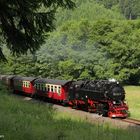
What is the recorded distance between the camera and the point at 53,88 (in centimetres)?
3616

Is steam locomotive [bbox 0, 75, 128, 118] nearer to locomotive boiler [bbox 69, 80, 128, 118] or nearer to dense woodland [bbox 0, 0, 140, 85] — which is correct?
locomotive boiler [bbox 69, 80, 128, 118]

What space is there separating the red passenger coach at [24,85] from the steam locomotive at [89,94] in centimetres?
137

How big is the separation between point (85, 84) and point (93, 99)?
2310 millimetres

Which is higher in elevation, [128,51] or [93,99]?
[128,51]

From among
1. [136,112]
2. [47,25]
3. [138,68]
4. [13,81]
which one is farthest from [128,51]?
[47,25]

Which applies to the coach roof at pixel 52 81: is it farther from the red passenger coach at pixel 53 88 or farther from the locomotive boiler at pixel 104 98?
the locomotive boiler at pixel 104 98

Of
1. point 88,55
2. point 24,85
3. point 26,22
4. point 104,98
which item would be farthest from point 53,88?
point 88,55

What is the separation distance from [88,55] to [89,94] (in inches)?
1207

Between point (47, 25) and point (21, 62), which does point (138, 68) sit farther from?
point (47, 25)

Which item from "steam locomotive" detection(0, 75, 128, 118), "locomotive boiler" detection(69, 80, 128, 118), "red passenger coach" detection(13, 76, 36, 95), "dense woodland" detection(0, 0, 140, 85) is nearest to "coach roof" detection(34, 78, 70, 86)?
"steam locomotive" detection(0, 75, 128, 118)

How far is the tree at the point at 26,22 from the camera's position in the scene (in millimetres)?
12250

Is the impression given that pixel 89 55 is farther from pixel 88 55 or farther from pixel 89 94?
pixel 89 94

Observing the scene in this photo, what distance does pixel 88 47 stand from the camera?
6228 cm

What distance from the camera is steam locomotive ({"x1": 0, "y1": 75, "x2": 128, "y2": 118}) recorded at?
2711 cm
